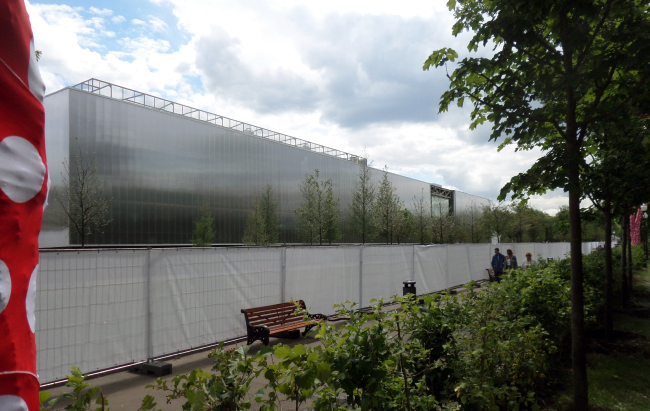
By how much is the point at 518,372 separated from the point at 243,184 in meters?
32.6

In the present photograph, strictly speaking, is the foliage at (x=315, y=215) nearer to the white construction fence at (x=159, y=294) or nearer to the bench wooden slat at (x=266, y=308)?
the white construction fence at (x=159, y=294)

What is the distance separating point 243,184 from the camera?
35.9m

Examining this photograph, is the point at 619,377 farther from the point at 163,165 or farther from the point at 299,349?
the point at 163,165

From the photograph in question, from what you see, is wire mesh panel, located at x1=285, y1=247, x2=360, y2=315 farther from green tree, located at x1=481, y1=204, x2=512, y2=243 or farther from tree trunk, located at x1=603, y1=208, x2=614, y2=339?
green tree, located at x1=481, y1=204, x2=512, y2=243

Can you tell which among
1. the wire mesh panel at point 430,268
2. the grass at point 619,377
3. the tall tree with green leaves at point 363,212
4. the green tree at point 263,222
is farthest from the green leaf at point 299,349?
the tall tree with green leaves at point 363,212

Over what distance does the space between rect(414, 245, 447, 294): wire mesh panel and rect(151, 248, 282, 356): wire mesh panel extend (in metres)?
8.13

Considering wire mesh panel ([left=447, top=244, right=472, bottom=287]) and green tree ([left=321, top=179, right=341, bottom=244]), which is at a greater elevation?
green tree ([left=321, top=179, right=341, bottom=244])

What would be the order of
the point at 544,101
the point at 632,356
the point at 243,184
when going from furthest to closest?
the point at 243,184 < the point at 632,356 < the point at 544,101

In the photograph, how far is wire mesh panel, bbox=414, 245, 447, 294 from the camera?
1703 centimetres

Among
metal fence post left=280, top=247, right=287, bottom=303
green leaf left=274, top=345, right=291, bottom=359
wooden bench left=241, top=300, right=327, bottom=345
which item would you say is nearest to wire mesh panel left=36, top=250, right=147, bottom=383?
wooden bench left=241, top=300, right=327, bottom=345

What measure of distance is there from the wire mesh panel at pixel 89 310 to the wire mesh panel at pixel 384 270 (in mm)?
7510

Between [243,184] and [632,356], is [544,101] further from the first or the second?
[243,184]

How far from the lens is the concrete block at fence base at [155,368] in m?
7.27

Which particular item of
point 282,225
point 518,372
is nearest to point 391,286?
point 518,372
